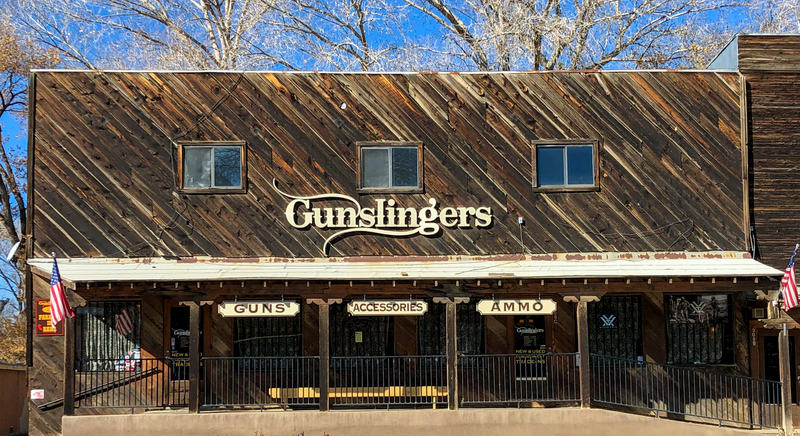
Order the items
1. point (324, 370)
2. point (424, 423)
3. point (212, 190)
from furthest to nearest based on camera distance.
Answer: point (212, 190) → point (324, 370) → point (424, 423)

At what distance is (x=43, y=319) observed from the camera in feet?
56.3

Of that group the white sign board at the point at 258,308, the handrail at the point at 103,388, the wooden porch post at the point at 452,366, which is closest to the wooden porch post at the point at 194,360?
the white sign board at the point at 258,308

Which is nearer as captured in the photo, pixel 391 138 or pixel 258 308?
pixel 258 308

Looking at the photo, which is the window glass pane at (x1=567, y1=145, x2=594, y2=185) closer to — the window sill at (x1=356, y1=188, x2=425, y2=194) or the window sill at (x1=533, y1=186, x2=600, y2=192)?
the window sill at (x1=533, y1=186, x2=600, y2=192)

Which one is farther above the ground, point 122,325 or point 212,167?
point 212,167

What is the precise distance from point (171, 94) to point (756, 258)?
12464mm

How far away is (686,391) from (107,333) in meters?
12.2

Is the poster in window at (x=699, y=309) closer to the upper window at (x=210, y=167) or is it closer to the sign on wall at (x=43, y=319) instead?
the upper window at (x=210, y=167)

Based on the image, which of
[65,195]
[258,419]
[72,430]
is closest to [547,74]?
[258,419]

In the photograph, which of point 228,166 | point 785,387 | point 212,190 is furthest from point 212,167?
point 785,387

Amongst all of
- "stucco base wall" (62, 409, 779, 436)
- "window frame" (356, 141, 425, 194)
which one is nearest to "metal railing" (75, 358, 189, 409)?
"stucco base wall" (62, 409, 779, 436)

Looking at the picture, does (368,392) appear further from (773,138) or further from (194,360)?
(773,138)

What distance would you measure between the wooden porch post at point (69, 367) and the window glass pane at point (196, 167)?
3667 mm

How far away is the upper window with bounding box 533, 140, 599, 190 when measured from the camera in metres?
18.0
